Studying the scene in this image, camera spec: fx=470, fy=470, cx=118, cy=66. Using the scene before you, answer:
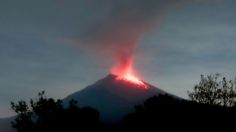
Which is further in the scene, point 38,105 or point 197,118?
point 38,105

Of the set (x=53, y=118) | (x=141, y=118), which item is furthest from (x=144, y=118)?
(x=53, y=118)

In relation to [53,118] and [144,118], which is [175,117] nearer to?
[144,118]

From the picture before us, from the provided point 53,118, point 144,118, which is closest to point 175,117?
point 144,118

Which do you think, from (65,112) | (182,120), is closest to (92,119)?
(65,112)

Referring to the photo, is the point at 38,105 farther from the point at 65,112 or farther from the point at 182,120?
the point at 182,120

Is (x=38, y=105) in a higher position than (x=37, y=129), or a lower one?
higher

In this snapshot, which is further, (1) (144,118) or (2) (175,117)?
(1) (144,118)

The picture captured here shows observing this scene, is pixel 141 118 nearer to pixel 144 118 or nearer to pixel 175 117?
pixel 144 118

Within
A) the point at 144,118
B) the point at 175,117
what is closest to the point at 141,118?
the point at 144,118
